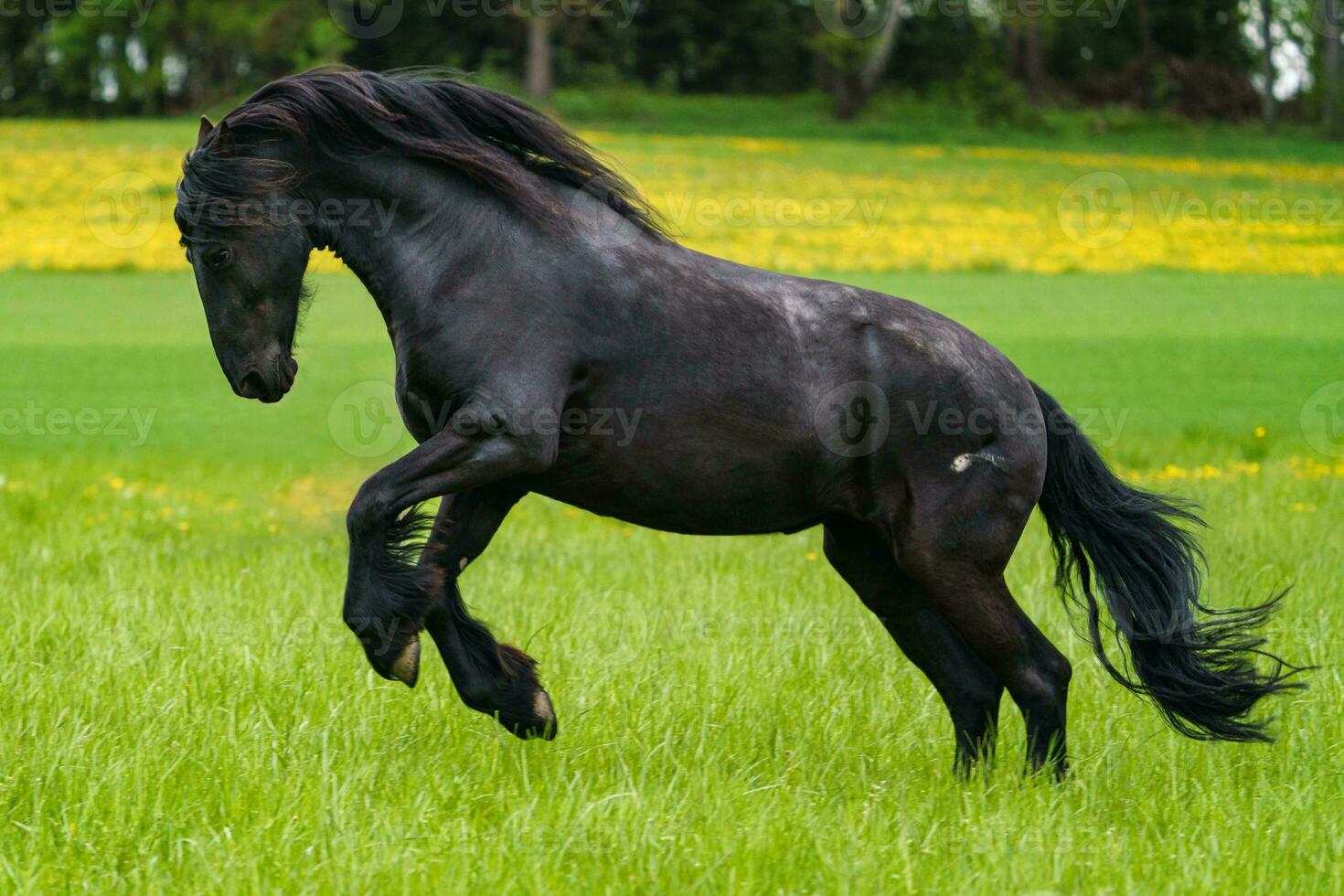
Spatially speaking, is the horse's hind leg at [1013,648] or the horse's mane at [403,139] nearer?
the horse's mane at [403,139]

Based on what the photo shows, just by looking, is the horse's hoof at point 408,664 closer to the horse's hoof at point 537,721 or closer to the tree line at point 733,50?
the horse's hoof at point 537,721

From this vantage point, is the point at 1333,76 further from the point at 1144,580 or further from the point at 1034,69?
the point at 1144,580

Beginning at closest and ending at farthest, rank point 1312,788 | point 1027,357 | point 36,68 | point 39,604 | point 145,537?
point 1312,788, point 39,604, point 145,537, point 1027,357, point 36,68

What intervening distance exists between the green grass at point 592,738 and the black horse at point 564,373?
0.35 m

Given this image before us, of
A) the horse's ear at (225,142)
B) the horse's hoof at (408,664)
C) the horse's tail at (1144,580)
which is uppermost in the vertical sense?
the horse's ear at (225,142)

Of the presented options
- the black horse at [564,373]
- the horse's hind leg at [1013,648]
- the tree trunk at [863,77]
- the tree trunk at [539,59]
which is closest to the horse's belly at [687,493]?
the black horse at [564,373]

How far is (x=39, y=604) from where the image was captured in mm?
6254

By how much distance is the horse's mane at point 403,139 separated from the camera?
13.6 feet

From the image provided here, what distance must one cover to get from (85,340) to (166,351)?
3.86 feet

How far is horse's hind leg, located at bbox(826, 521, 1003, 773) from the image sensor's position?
4730mm

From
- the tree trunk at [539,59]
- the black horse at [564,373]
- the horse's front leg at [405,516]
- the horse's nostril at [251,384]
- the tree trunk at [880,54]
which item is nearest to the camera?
the horse's front leg at [405,516]

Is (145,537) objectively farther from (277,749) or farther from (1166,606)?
(1166,606)

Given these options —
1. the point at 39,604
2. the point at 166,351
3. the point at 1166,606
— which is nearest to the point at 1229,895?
the point at 1166,606

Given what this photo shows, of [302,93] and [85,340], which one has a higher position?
[302,93]
